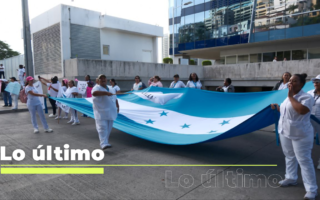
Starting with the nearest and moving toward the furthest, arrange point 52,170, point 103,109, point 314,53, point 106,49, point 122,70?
point 52,170
point 103,109
point 122,70
point 314,53
point 106,49

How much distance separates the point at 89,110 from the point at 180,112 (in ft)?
9.30

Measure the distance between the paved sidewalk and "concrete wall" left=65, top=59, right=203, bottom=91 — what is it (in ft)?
25.9

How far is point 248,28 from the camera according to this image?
2458cm

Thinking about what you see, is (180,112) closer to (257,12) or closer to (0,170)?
(0,170)

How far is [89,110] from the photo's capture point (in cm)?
728

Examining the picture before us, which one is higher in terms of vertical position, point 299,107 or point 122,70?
point 122,70

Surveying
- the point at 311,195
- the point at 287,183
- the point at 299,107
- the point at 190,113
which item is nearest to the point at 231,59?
the point at 190,113

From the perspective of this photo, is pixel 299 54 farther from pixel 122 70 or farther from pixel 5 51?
pixel 5 51

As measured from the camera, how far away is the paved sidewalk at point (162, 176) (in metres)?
3.47

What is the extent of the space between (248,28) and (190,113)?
2146 cm

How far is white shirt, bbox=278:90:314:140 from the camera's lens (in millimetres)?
3155

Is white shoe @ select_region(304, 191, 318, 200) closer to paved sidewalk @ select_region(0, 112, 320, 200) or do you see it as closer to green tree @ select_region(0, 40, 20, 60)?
paved sidewalk @ select_region(0, 112, 320, 200)

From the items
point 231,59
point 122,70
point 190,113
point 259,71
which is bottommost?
point 190,113

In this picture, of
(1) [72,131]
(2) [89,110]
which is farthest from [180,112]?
(1) [72,131]
